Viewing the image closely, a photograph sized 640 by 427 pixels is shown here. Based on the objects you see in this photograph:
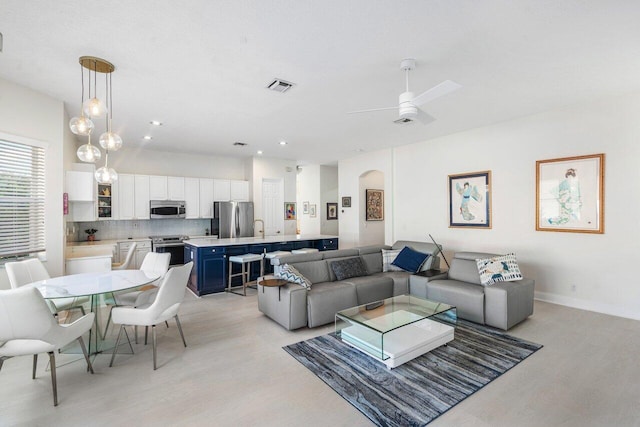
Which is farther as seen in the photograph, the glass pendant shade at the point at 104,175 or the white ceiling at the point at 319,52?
the glass pendant shade at the point at 104,175

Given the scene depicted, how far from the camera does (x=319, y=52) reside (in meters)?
2.77

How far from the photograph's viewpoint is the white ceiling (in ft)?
7.25

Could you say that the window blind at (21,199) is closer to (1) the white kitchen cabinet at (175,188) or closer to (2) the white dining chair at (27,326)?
(2) the white dining chair at (27,326)

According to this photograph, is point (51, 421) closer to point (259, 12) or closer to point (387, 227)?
Answer: point (259, 12)

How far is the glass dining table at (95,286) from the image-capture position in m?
2.62

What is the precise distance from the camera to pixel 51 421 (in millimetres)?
2092

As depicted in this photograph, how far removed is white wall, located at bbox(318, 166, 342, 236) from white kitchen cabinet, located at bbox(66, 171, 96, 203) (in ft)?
20.0

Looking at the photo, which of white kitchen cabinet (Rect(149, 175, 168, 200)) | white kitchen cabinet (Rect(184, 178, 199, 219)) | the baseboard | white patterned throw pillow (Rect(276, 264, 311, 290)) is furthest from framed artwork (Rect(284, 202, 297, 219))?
the baseboard

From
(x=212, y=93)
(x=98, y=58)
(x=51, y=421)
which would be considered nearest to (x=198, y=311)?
(x=51, y=421)

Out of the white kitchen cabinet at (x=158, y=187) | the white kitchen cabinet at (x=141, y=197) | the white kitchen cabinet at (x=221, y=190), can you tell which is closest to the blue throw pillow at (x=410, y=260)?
the white kitchen cabinet at (x=221, y=190)

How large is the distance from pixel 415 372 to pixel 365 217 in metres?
5.67

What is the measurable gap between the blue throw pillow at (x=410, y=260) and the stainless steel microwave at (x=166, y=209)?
16.0 ft

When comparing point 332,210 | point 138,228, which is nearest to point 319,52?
point 138,228

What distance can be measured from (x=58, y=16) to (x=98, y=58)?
1.99ft
